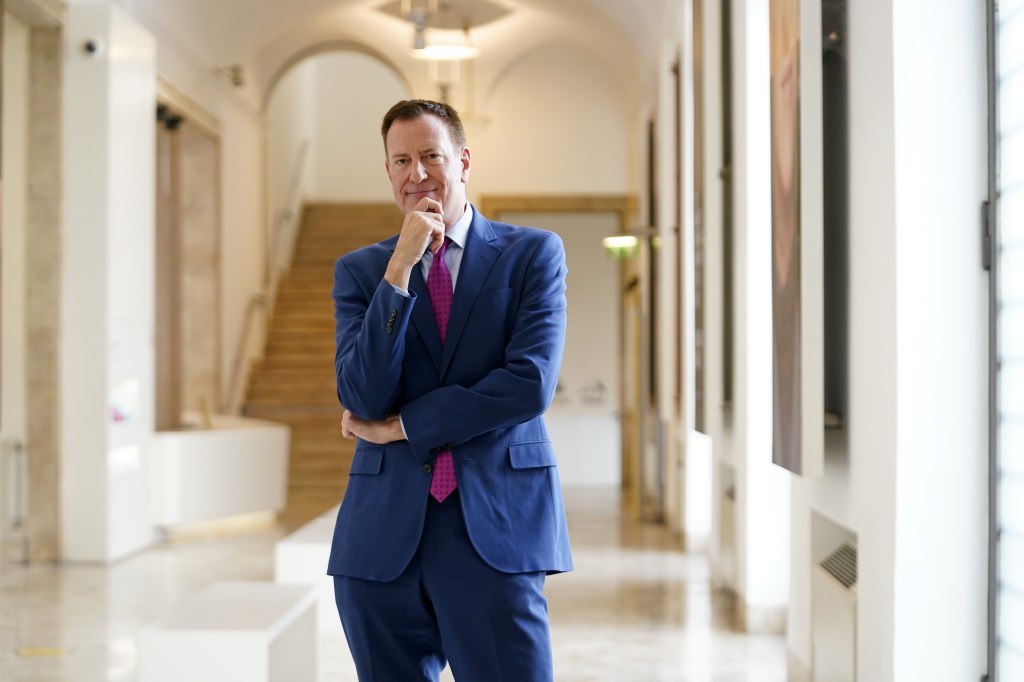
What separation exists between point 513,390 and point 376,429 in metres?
0.28

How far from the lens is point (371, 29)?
661 inches

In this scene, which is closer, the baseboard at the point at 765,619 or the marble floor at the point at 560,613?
the marble floor at the point at 560,613

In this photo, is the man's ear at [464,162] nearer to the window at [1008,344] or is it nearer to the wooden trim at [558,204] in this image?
the window at [1008,344]

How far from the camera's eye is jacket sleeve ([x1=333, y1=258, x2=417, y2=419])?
2260mm

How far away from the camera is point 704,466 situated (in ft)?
34.8

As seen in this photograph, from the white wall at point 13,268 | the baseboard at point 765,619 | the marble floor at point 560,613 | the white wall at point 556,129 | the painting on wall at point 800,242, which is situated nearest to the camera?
the painting on wall at point 800,242

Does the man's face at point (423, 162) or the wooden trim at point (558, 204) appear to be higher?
the wooden trim at point (558, 204)

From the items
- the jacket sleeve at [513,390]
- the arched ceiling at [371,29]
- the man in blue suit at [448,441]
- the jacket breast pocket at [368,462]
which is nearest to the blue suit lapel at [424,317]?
the man in blue suit at [448,441]

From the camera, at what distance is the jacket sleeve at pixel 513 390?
7.45ft

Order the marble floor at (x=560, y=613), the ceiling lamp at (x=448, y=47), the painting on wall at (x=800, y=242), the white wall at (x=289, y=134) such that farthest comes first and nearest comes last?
the white wall at (x=289, y=134) → the ceiling lamp at (x=448, y=47) → the marble floor at (x=560, y=613) → the painting on wall at (x=800, y=242)

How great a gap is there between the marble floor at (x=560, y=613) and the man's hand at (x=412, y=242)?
367 cm

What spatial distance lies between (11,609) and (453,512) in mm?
6107

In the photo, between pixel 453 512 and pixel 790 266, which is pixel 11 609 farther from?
pixel 453 512

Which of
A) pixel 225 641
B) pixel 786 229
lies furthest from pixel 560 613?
pixel 786 229
